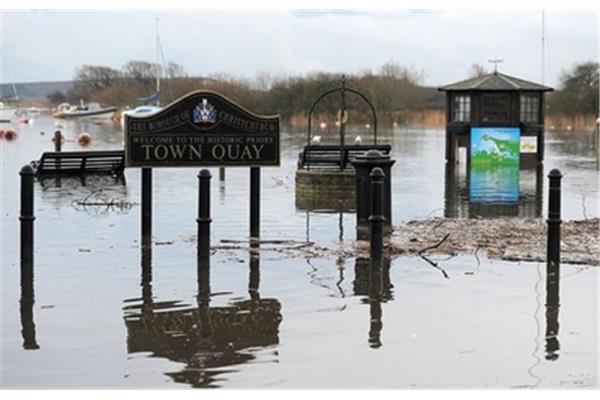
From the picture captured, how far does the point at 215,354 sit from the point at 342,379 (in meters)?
1.09

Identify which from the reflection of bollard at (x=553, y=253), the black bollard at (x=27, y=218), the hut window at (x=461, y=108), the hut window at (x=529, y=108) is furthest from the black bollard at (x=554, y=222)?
the hut window at (x=529, y=108)

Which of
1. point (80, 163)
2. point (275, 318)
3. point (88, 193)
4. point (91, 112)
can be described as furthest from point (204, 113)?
point (91, 112)

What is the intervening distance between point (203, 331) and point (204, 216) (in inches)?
126

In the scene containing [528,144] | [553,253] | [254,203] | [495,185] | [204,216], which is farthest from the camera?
[528,144]

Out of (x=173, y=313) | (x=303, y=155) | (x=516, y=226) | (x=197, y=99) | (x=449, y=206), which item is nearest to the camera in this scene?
(x=173, y=313)

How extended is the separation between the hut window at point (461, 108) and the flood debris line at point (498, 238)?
18.9 meters

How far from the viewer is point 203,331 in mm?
8250

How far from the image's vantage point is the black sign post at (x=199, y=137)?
41.9 feet

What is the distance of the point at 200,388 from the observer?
6648 mm

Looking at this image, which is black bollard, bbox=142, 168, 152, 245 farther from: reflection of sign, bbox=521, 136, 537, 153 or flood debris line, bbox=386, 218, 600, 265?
reflection of sign, bbox=521, 136, 537, 153

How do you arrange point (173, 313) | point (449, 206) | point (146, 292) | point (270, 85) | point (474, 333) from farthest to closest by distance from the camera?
point (270, 85) → point (449, 206) → point (146, 292) → point (173, 313) → point (474, 333)

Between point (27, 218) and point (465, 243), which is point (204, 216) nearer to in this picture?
point (27, 218)
